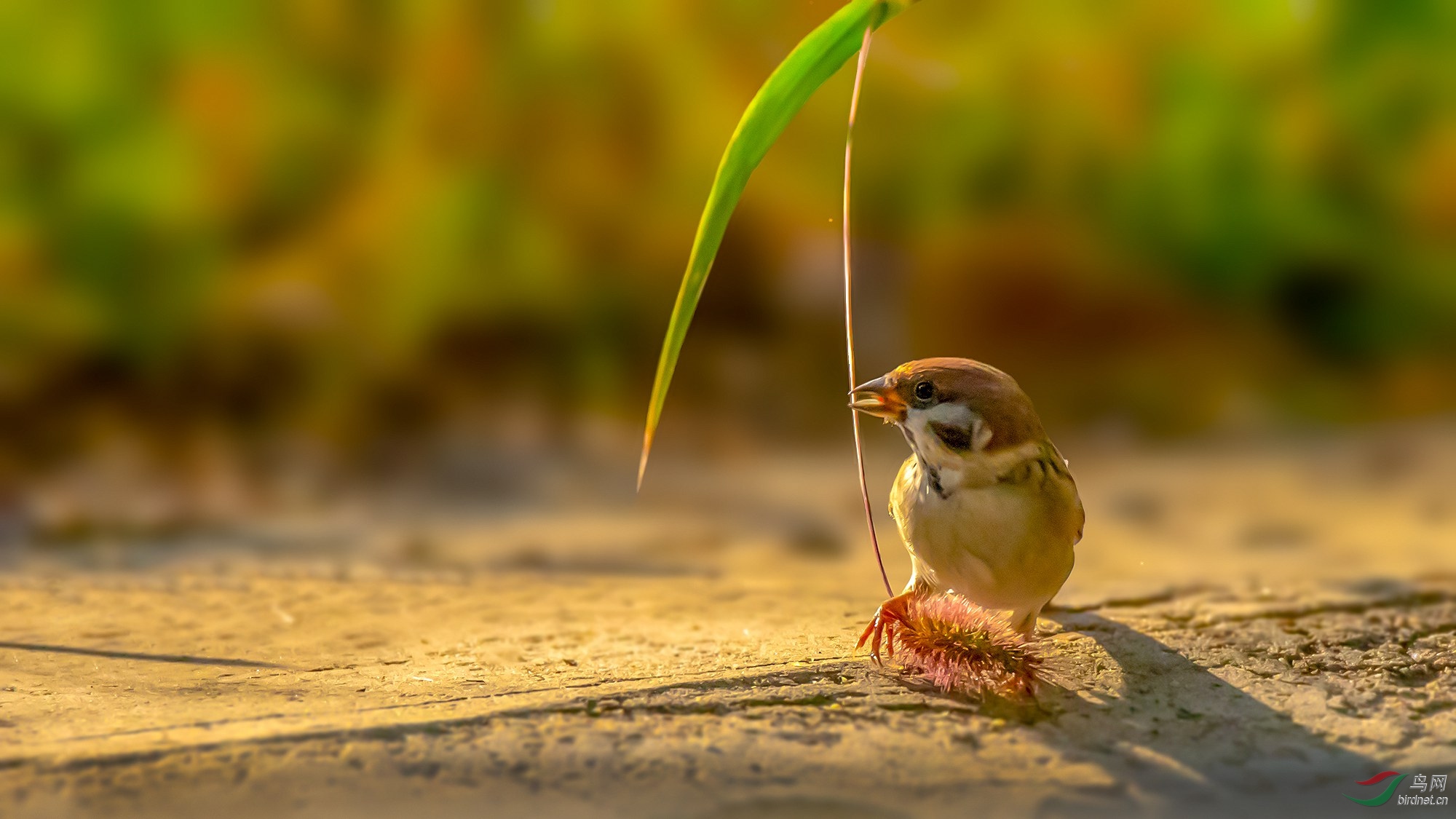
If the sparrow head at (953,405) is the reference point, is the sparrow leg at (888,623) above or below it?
below

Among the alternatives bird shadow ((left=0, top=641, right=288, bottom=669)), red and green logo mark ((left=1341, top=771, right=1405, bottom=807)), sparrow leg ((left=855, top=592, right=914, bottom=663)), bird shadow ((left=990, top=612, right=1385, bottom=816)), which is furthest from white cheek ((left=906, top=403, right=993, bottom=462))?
bird shadow ((left=0, top=641, right=288, bottom=669))

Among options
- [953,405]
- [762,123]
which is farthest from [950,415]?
[762,123]

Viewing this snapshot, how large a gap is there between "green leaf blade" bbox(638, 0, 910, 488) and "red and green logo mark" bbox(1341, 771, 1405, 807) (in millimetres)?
704

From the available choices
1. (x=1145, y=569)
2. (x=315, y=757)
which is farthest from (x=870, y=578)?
(x=315, y=757)

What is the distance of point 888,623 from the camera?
1.37m

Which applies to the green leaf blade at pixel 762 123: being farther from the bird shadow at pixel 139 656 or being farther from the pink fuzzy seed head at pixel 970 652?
the bird shadow at pixel 139 656

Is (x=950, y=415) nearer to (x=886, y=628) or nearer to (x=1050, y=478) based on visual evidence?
(x=1050, y=478)

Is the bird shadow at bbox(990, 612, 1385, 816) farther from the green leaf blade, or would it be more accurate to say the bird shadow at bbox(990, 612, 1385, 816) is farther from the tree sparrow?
the green leaf blade

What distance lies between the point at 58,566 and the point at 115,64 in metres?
1.34

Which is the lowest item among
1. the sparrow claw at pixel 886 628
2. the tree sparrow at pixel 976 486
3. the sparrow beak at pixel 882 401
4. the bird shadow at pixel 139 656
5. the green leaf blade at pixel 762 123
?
the bird shadow at pixel 139 656

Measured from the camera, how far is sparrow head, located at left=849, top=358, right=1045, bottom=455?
4.38 feet

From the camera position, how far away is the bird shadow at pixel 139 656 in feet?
4.69
